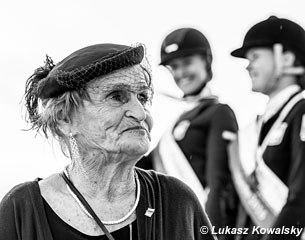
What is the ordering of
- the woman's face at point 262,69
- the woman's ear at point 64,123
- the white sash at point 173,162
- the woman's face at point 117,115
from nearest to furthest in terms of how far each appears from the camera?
the woman's face at point 117,115
the woman's ear at point 64,123
the woman's face at point 262,69
the white sash at point 173,162

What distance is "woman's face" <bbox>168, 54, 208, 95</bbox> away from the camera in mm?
3449

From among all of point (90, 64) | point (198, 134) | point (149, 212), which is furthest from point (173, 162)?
point (90, 64)

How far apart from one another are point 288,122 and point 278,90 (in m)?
0.21

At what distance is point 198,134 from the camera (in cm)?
336

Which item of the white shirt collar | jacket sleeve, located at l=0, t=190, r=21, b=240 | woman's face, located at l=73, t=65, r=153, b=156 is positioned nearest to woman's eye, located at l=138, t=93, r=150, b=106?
woman's face, located at l=73, t=65, r=153, b=156

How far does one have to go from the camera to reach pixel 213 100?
332cm

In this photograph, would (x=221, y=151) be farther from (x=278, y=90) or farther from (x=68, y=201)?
(x=68, y=201)

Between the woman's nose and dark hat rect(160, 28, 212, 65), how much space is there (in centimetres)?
182

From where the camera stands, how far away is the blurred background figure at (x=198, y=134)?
319 cm

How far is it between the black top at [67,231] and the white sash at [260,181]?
1460 millimetres

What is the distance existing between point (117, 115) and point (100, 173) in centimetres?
17

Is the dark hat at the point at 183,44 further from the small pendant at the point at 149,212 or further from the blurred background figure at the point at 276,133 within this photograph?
the small pendant at the point at 149,212

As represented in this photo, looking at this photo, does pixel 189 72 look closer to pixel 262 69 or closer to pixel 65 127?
pixel 262 69

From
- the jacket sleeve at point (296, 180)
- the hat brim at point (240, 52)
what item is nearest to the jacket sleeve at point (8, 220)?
the jacket sleeve at point (296, 180)
